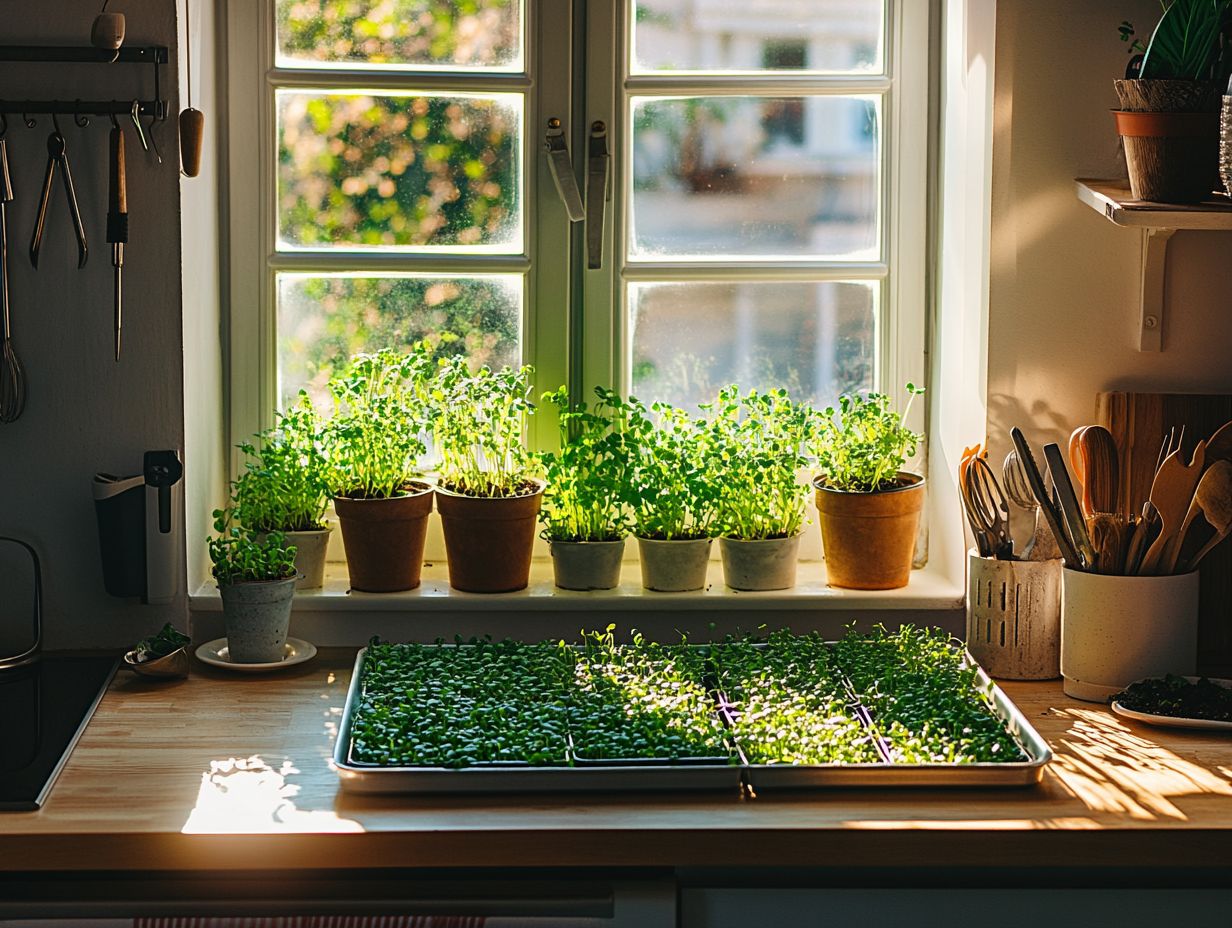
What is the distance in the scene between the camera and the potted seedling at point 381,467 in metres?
2.18

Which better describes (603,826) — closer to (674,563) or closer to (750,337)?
(674,563)

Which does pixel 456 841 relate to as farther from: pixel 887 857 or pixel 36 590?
pixel 36 590

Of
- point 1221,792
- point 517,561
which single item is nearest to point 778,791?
point 1221,792

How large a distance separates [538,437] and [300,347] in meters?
0.41

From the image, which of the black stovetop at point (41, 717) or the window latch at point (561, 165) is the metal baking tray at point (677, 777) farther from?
the window latch at point (561, 165)

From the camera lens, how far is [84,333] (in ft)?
6.81

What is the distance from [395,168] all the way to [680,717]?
105cm

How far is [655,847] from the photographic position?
1.51 m

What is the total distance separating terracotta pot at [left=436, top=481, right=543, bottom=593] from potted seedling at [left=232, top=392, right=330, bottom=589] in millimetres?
192

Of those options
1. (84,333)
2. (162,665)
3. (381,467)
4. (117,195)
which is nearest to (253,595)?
(162,665)

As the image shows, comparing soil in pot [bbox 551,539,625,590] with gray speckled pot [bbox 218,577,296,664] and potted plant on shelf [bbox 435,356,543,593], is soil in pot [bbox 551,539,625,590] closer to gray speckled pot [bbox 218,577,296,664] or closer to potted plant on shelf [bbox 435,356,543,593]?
potted plant on shelf [bbox 435,356,543,593]

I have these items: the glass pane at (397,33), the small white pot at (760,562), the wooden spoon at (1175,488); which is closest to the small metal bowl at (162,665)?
the small white pot at (760,562)

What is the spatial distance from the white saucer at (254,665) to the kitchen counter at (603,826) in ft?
1.10

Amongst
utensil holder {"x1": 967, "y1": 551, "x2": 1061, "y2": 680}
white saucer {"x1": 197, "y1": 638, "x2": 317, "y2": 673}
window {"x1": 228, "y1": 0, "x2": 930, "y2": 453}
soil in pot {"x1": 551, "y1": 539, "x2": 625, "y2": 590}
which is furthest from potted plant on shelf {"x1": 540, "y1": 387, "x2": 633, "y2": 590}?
utensil holder {"x1": 967, "y1": 551, "x2": 1061, "y2": 680}
